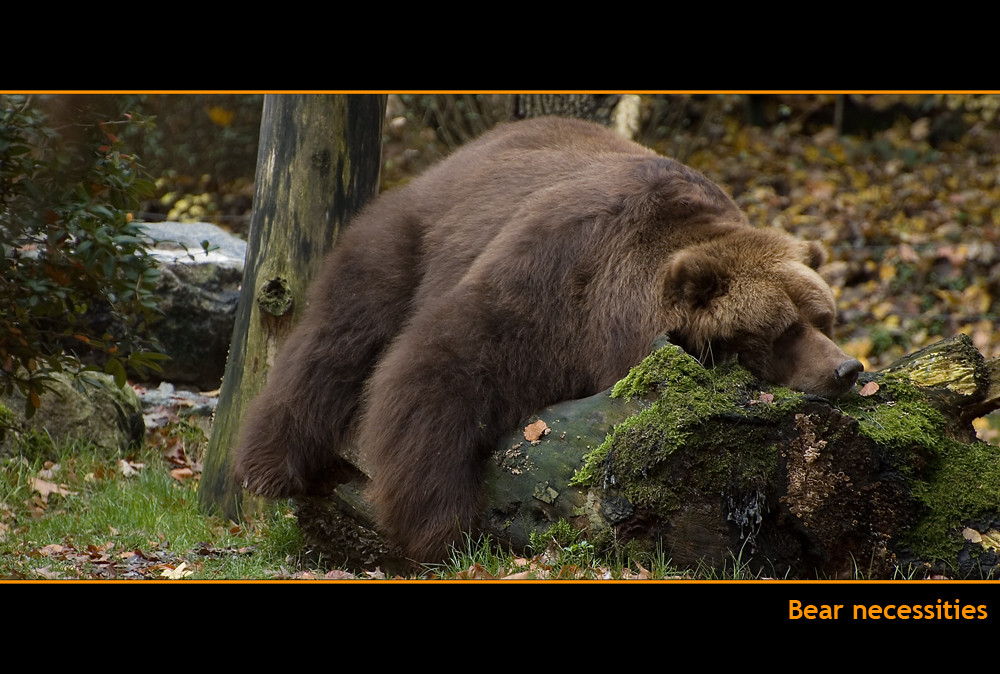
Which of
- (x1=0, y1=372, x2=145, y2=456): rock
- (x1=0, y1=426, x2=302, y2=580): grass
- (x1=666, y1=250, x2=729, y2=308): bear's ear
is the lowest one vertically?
(x1=0, y1=426, x2=302, y2=580): grass

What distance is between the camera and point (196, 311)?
8.15 meters

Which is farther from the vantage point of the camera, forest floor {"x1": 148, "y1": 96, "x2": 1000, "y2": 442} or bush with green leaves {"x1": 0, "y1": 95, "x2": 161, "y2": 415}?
forest floor {"x1": 148, "y1": 96, "x2": 1000, "y2": 442}

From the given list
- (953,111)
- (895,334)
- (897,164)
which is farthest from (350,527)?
(953,111)

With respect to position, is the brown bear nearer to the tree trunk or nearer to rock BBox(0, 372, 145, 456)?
the tree trunk

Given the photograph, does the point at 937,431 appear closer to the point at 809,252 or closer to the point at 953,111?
the point at 809,252

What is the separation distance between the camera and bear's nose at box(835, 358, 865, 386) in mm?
4465

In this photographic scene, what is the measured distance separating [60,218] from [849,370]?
11.3 feet

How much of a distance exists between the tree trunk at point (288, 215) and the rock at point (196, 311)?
1.65m

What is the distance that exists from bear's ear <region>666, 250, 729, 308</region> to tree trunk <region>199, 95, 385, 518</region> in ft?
8.11

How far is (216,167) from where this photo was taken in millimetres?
14562

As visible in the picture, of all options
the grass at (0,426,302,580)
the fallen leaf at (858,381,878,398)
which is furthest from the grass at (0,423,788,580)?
the fallen leaf at (858,381,878,398)

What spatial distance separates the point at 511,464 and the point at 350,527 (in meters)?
1.12

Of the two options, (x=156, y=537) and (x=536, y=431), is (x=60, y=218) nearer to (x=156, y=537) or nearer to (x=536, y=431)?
(x=156, y=537)

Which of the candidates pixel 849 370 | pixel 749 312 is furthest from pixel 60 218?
pixel 849 370
